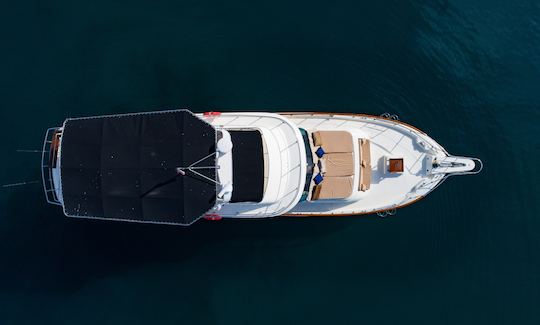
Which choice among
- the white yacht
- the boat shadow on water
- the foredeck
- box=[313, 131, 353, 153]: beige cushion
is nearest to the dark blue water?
the boat shadow on water

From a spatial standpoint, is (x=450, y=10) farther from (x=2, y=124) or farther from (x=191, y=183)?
(x=2, y=124)

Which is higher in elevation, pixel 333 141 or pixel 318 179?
pixel 333 141

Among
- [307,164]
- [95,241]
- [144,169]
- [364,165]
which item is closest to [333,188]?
[307,164]

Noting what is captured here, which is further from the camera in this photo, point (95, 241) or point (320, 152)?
point (95, 241)

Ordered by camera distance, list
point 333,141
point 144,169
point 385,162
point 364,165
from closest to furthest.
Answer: point 144,169, point 333,141, point 364,165, point 385,162

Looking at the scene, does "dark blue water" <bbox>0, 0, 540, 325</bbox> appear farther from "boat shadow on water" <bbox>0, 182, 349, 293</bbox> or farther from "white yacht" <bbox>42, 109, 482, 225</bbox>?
"white yacht" <bbox>42, 109, 482, 225</bbox>

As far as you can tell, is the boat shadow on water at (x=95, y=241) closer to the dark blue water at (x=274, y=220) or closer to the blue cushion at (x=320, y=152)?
the dark blue water at (x=274, y=220)

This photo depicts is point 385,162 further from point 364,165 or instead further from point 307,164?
point 307,164
